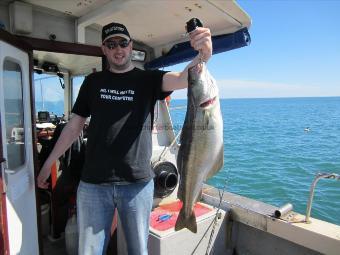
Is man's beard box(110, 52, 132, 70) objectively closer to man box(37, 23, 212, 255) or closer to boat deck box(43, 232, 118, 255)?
man box(37, 23, 212, 255)

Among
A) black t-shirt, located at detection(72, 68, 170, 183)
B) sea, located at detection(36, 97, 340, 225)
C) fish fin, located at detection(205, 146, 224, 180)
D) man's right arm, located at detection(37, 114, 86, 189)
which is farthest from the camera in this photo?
sea, located at detection(36, 97, 340, 225)

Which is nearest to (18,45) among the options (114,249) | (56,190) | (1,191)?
(1,191)

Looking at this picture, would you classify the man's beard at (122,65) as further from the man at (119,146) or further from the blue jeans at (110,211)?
the blue jeans at (110,211)

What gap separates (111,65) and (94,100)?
305 mm

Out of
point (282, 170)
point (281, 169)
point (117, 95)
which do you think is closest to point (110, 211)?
point (117, 95)

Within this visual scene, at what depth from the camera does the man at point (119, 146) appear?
248 cm

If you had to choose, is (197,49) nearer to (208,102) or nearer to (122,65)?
(208,102)

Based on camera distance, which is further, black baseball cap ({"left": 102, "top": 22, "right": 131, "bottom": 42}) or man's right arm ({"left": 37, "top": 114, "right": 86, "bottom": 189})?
man's right arm ({"left": 37, "top": 114, "right": 86, "bottom": 189})

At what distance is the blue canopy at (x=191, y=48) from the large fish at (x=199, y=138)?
1.55 m

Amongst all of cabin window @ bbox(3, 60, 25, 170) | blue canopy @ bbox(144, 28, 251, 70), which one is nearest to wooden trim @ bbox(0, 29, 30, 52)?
cabin window @ bbox(3, 60, 25, 170)

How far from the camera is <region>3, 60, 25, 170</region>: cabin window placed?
2.87m

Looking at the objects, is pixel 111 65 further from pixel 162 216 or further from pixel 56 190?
pixel 56 190

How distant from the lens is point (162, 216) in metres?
3.82

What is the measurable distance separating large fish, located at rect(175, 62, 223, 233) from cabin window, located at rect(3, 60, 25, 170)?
155 cm
